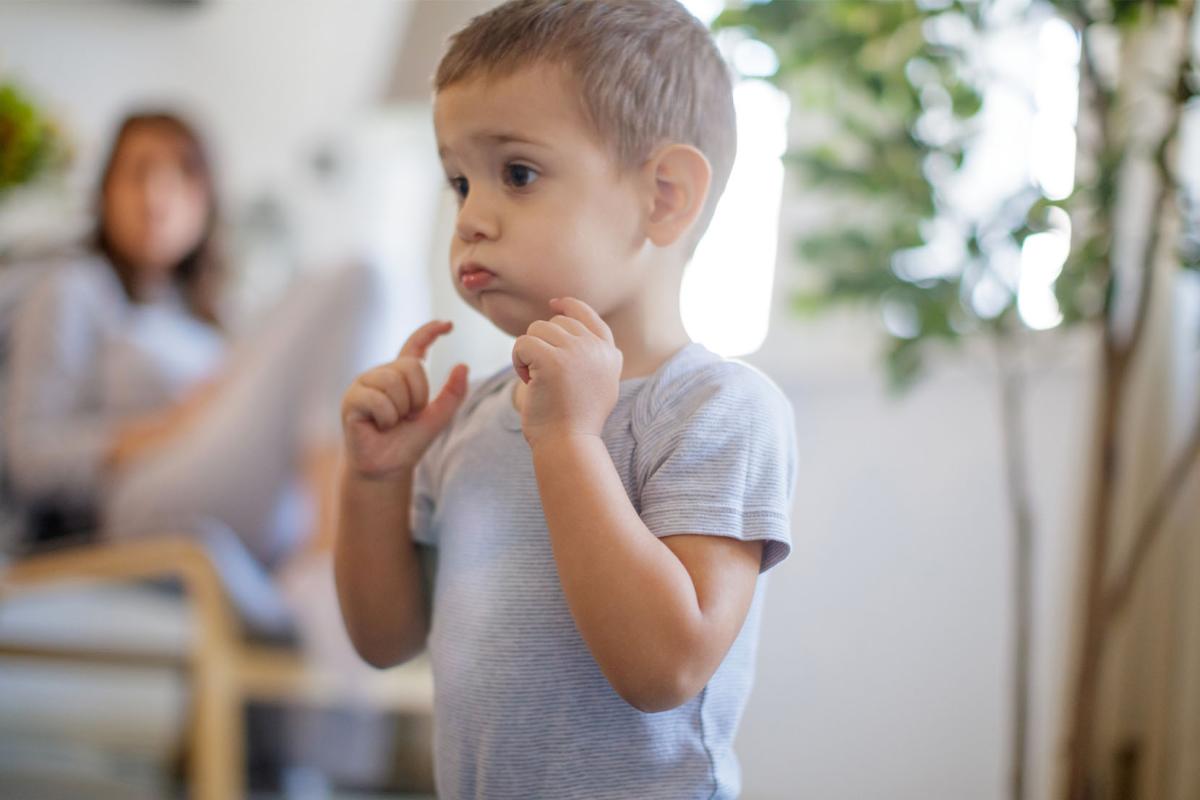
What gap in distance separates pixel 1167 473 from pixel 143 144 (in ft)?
6.80

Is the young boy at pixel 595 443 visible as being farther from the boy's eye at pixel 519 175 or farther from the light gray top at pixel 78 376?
the light gray top at pixel 78 376

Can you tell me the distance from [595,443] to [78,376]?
174cm

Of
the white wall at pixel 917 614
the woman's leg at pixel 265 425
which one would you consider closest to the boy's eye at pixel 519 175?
the white wall at pixel 917 614

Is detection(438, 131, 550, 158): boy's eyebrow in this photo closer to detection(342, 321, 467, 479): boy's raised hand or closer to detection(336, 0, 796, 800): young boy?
detection(336, 0, 796, 800): young boy

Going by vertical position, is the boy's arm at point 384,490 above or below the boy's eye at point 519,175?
below

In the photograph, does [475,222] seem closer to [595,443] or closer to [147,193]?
[595,443]

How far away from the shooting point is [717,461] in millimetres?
569

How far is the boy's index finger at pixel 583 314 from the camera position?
1.91ft

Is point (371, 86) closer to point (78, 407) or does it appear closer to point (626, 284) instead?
point (78, 407)

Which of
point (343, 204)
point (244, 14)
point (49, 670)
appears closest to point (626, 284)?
point (49, 670)

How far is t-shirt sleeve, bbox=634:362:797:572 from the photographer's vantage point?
56cm

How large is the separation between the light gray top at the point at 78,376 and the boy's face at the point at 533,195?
59.0 inches

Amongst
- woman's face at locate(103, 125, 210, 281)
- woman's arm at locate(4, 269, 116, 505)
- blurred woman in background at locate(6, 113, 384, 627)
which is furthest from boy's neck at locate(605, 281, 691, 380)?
woman's face at locate(103, 125, 210, 281)

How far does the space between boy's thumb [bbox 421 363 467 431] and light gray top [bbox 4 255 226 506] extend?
1395 millimetres
